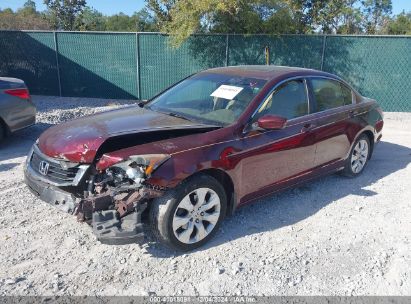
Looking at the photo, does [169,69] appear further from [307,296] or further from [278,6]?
[307,296]

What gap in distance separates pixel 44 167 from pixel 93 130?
0.57 meters

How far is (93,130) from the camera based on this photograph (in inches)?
148

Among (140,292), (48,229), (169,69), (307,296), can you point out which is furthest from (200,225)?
(169,69)

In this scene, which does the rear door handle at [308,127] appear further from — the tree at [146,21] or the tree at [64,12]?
the tree at [64,12]

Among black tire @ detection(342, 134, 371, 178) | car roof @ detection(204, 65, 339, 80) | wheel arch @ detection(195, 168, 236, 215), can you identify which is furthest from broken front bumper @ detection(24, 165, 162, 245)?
black tire @ detection(342, 134, 371, 178)

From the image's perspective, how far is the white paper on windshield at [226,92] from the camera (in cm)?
431

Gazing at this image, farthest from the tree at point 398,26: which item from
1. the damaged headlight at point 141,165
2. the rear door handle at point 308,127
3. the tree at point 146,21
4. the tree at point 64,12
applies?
the damaged headlight at point 141,165

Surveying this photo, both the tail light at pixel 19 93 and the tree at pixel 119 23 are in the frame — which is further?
the tree at pixel 119 23

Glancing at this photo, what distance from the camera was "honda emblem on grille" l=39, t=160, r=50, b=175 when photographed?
11.9 feet

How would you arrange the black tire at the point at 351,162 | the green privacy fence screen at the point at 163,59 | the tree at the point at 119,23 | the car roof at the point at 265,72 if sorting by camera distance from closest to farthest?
1. the car roof at the point at 265,72
2. the black tire at the point at 351,162
3. the green privacy fence screen at the point at 163,59
4. the tree at the point at 119,23

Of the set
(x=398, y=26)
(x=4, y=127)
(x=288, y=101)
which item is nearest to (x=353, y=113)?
(x=288, y=101)

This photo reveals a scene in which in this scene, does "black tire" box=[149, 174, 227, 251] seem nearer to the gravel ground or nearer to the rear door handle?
the gravel ground

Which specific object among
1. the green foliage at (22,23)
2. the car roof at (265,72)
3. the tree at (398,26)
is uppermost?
the tree at (398,26)

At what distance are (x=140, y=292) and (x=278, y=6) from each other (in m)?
9.96
